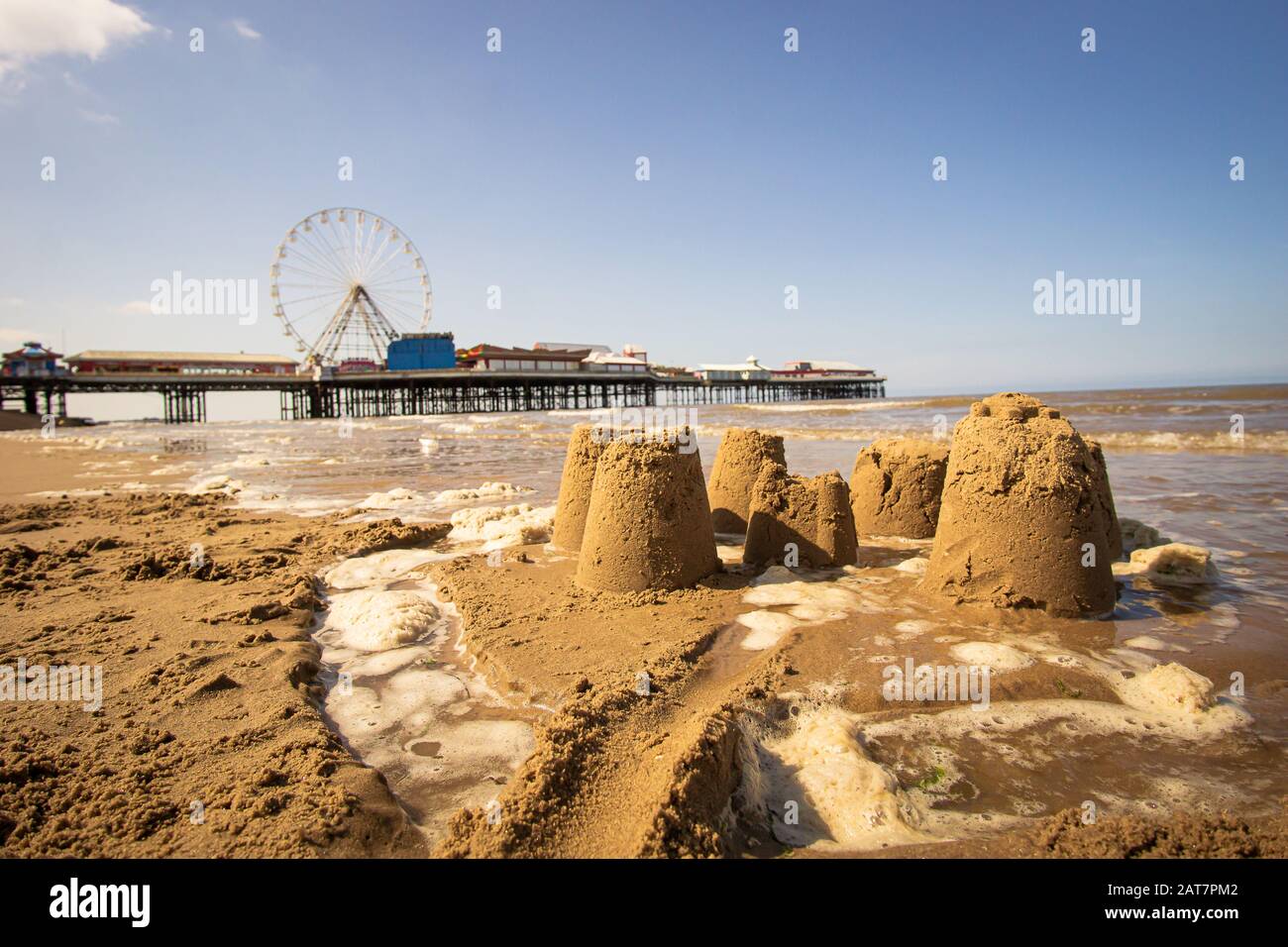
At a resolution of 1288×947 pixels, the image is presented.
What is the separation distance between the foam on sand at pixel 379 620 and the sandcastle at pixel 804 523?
2539 mm

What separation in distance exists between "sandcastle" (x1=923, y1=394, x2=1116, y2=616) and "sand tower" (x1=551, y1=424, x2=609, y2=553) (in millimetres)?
2842

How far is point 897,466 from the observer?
618 cm

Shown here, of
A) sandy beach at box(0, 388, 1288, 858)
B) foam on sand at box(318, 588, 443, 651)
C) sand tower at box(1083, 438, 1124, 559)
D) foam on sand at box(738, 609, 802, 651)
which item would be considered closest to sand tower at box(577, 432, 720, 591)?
sandy beach at box(0, 388, 1288, 858)

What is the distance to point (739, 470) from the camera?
620 cm

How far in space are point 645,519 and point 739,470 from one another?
6.68ft

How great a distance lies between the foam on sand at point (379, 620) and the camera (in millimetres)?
3725

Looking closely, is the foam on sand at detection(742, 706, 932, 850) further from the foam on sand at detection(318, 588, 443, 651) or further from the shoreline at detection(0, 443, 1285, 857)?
the foam on sand at detection(318, 588, 443, 651)

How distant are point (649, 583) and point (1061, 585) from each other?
254 centimetres

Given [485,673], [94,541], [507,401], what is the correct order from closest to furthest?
[485,673]
[94,541]
[507,401]

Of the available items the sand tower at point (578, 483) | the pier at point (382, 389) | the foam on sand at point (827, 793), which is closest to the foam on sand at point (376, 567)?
the sand tower at point (578, 483)

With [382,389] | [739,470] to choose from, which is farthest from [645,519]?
[382,389]

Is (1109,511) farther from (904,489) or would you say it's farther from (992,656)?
(992,656)
